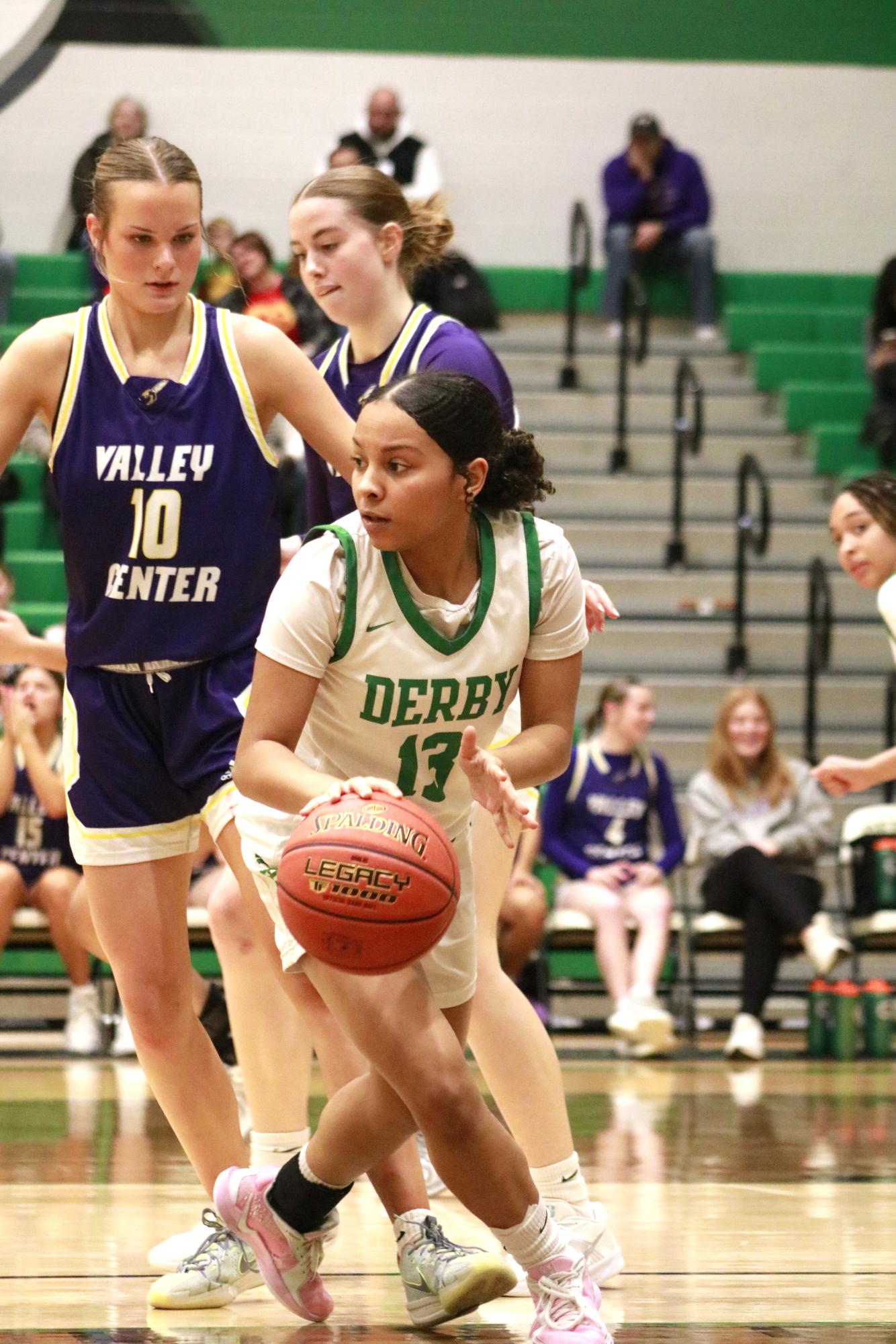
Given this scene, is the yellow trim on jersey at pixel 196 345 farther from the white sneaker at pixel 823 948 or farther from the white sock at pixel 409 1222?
the white sneaker at pixel 823 948

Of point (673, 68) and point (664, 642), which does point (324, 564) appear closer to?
point (664, 642)

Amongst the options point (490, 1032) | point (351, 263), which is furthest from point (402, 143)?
point (490, 1032)

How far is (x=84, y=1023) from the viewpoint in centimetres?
702

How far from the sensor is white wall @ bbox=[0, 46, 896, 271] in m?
12.0

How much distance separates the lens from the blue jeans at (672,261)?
11.5 m

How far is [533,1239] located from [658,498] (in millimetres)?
8225

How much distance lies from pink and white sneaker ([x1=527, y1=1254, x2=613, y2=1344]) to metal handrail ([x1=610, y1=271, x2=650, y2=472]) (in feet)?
25.7

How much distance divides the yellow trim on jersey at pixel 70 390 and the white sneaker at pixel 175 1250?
4.29 ft

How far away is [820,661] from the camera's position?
906 cm

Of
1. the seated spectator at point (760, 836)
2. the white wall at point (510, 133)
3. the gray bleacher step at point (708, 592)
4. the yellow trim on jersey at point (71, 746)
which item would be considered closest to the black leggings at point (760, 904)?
the seated spectator at point (760, 836)

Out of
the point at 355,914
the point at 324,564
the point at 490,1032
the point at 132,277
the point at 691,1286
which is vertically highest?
the point at 132,277

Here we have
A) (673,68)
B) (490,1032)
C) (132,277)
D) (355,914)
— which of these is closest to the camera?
(355,914)

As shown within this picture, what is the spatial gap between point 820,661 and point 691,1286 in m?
6.17

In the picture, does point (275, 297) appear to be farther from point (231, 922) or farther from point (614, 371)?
Result: point (231, 922)
